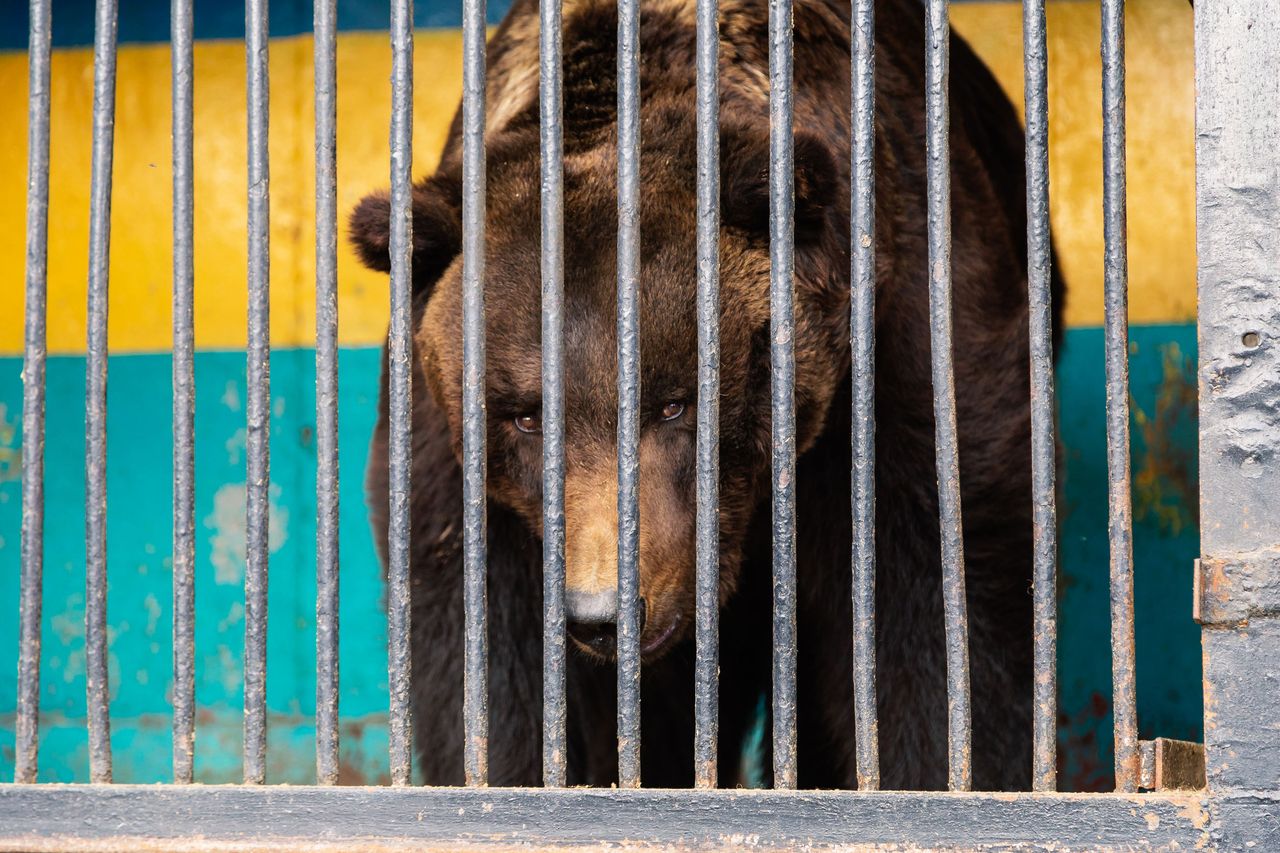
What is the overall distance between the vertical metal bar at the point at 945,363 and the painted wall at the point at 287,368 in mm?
3311

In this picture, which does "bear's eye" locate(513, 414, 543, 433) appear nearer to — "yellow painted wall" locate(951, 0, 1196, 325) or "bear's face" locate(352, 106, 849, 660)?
"bear's face" locate(352, 106, 849, 660)

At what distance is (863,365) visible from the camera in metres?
2.28

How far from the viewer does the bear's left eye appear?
3.39m

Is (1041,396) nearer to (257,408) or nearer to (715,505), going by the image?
(715,505)

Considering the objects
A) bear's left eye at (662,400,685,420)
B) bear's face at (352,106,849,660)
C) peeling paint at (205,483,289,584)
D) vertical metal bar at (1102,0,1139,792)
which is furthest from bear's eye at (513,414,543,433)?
peeling paint at (205,483,289,584)

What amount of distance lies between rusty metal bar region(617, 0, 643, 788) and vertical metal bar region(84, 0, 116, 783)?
79cm

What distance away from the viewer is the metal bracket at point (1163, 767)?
2.18 m

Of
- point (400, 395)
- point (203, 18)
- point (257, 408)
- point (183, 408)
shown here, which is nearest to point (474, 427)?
point (400, 395)

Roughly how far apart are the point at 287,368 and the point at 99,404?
3.20 m

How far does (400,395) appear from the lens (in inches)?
91.0

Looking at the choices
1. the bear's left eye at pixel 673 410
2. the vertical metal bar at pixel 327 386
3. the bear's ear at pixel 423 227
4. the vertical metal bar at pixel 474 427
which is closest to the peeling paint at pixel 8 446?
the bear's ear at pixel 423 227

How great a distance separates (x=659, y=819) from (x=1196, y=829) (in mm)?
740

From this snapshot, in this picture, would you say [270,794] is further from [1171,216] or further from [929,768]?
[1171,216]

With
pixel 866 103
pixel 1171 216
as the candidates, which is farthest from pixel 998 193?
pixel 866 103
